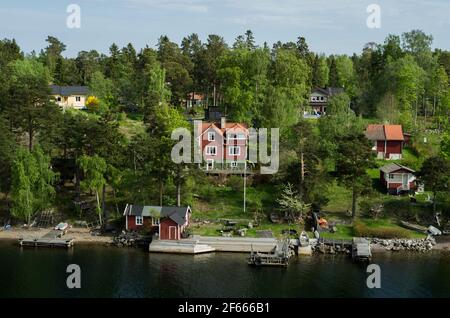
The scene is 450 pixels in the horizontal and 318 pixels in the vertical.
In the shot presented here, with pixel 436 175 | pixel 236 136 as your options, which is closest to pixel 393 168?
pixel 436 175

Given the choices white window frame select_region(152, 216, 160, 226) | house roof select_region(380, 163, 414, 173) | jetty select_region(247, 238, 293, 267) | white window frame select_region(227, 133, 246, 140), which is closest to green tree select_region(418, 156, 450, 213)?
house roof select_region(380, 163, 414, 173)

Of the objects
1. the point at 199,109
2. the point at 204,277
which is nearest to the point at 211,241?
the point at 204,277

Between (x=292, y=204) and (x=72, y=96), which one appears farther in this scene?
(x=72, y=96)

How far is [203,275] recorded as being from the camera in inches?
1734

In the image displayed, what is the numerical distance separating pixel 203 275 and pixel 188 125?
2998 cm

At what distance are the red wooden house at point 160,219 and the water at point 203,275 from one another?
333 cm

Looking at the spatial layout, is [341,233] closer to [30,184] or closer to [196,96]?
[30,184]

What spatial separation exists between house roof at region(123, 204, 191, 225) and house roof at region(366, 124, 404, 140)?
1180 inches

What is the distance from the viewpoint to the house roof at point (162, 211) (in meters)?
52.5

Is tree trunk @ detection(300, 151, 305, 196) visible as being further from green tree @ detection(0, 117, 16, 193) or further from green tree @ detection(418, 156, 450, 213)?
green tree @ detection(0, 117, 16, 193)

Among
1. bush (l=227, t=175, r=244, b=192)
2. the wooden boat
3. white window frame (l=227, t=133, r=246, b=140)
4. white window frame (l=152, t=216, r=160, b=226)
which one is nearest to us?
the wooden boat

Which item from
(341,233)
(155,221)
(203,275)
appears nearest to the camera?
(203,275)

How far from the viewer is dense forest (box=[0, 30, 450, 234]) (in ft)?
184
